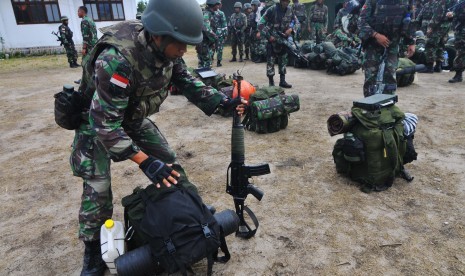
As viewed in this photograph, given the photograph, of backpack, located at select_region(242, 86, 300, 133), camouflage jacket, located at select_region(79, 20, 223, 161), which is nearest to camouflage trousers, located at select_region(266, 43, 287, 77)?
backpack, located at select_region(242, 86, 300, 133)

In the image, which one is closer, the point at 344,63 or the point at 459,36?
the point at 459,36

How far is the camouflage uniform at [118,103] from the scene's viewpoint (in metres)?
1.93

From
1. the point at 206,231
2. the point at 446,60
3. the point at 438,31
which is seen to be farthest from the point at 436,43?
the point at 206,231

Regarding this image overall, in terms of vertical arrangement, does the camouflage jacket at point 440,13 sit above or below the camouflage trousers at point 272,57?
above

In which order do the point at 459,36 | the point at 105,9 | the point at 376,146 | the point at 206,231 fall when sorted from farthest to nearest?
the point at 105,9, the point at 459,36, the point at 376,146, the point at 206,231

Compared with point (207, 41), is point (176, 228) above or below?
below

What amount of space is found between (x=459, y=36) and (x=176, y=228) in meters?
8.75

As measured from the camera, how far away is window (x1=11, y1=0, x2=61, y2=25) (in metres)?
17.3

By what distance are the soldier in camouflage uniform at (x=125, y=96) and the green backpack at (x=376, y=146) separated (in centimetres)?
159

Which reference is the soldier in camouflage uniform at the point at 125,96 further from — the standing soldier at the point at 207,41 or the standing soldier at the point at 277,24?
the standing soldier at the point at 277,24

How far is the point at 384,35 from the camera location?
4.77m

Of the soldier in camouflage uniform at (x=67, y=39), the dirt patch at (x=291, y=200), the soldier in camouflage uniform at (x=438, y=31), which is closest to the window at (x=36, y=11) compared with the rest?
the soldier in camouflage uniform at (x=67, y=39)

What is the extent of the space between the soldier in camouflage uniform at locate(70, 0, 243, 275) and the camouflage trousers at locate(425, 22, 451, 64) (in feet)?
28.7

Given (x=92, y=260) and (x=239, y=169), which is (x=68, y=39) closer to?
(x=92, y=260)
